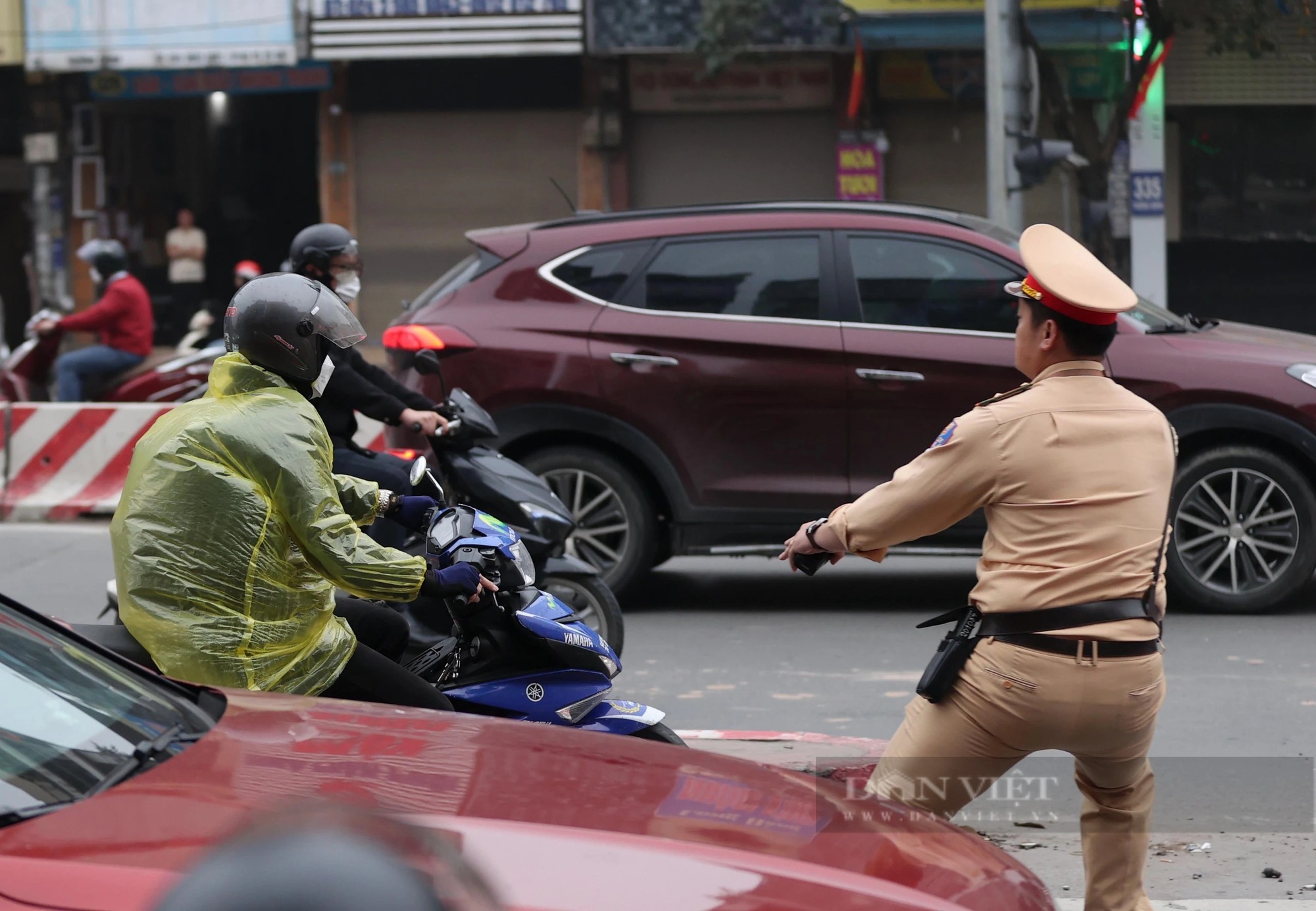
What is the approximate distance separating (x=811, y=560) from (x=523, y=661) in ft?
4.11

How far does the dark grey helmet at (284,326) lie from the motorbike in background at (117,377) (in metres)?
8.04

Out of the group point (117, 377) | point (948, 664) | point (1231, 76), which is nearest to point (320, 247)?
point (948, 664)

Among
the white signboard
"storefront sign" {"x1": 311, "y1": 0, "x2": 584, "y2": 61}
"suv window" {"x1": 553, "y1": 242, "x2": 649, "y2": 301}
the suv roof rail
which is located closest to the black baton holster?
the suv roof rail

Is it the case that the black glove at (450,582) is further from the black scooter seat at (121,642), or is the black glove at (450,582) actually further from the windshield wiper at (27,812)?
the windshield wiper at (27,812)

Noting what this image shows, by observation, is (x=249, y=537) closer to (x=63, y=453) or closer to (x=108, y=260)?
(x=63, y=453)

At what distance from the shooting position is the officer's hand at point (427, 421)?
6.16 metres

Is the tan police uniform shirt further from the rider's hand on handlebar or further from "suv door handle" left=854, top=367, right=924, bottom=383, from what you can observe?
"suv door handle" left=854, top=367, right=924, bottom=383

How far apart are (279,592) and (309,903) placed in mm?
2534

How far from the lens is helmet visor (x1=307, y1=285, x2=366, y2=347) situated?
379 centimetres

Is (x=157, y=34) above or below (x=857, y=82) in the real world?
above

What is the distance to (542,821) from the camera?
2393 millimetres

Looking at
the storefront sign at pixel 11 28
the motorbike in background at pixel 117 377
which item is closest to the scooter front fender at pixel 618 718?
the motorbike in background at pixel 117 377

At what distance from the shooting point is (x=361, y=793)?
8.15ft

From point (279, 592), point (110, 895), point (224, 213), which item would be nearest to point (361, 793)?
point (110, 895)
